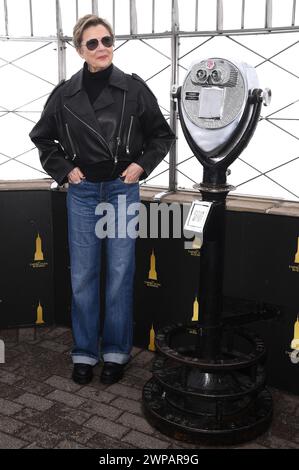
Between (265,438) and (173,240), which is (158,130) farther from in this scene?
(265,438)

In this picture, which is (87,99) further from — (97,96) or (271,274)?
(271,274)

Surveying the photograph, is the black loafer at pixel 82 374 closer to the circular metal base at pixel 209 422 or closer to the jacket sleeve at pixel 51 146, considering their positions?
the circular metal base at pixel 209 422

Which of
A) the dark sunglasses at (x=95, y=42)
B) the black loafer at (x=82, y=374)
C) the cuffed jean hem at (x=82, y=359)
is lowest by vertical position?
the black loafer at (x=82, y=374)

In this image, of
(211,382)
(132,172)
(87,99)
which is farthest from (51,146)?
(211,382)

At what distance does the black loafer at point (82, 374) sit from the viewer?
132 inches

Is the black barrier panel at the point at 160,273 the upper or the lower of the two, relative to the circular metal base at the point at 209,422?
upper

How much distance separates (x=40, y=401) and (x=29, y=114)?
2416mm

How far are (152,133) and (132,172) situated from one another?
11.3 inches

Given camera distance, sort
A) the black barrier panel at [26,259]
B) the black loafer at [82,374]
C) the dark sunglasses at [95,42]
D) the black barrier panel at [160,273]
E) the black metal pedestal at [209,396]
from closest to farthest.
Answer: the black metal pedestal at [209,396] < the dark sunglasses at [95,42] < the black barrier panel at [160,273] < the black loafer at [82,374] < the black barrier panel at [26,259]

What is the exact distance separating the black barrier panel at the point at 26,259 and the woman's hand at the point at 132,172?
3.50ft

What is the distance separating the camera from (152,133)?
322 centimetres

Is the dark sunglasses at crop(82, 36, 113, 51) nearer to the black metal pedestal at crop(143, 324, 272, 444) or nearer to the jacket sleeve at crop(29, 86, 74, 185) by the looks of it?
the jacket sleeve at crop(29, 86, 74, 185)

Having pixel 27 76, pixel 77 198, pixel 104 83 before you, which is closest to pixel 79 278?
pixel 77 198

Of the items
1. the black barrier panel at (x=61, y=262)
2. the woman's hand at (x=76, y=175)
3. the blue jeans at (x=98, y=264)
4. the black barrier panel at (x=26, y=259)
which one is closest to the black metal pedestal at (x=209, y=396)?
the blue jeans at (x=98, y=264)
